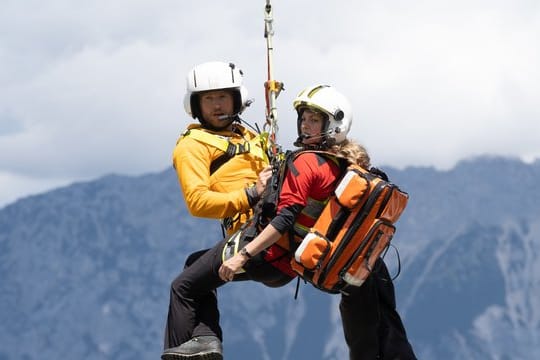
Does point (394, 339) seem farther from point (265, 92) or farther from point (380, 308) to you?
point (265, 92)

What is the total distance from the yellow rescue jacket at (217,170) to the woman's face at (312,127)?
2.53 ft

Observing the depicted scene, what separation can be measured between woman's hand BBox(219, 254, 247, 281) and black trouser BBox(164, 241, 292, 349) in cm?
32

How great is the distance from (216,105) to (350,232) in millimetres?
Result: 2042

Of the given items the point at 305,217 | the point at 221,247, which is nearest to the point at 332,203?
the point at 305,217

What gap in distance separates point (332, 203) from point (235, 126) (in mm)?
1809

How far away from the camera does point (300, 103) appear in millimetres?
14859

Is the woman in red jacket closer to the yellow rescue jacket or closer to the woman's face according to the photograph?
the woman's face

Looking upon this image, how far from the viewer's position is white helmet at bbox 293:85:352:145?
14.8 m

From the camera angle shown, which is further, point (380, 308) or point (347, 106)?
point (380, 308)

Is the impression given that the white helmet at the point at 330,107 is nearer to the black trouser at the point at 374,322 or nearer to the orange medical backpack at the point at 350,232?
the orange medical backpack at the point at 350,232

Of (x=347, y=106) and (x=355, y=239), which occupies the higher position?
(x=347, y=106)

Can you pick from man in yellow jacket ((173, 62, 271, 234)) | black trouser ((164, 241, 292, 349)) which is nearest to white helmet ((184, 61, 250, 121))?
man in yellow jacket ((173, 62, 271, 234))

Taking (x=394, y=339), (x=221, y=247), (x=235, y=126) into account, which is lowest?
(x=394, y=339)

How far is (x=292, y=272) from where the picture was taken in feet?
49.7
